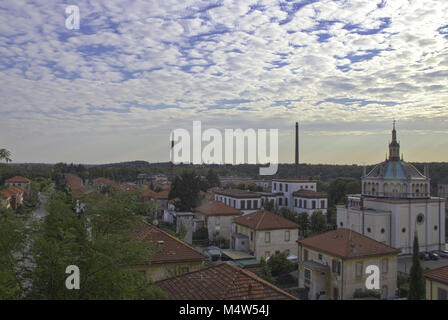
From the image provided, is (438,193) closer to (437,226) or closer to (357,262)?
(437,226)

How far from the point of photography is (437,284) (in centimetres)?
1482

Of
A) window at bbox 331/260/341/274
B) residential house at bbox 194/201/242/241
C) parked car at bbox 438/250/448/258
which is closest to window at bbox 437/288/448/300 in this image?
window at bbox 331/260/341/274

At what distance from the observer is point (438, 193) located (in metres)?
65.4

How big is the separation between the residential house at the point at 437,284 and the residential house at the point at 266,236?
15.3 meters

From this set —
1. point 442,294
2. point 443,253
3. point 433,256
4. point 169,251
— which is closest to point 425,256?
point 433,256

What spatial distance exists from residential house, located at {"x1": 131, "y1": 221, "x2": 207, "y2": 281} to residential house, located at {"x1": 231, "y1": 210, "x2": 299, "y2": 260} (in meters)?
15.1

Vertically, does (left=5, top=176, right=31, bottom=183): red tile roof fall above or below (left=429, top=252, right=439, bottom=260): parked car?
above

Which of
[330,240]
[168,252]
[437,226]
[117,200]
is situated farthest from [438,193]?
[117,200]

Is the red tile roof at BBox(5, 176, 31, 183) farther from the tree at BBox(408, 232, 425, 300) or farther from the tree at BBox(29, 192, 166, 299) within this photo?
the tree at BBox(408, 232, 425, 300)

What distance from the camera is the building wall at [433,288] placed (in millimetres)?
14547

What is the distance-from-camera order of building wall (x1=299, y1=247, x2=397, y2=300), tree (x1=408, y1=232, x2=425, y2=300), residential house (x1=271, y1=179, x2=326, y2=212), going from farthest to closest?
residential house (x1=271, y1=179, x2=326, y2=212)
building wall (x1=299, y1=247, x2=397, y2=300)
tree (x1=408, y1=232, x2=425, y2=300)

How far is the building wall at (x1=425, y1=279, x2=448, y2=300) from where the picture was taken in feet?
47.7

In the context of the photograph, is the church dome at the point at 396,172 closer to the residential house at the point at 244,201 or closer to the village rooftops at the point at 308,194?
the village rooftops at the point at 308,194
